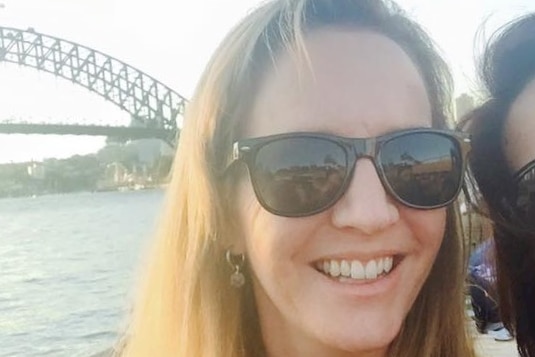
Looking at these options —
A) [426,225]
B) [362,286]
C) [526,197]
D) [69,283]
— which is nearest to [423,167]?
[426,225]

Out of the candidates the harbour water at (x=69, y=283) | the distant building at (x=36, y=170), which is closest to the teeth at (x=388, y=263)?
the harbour water at (x=69, y=283)

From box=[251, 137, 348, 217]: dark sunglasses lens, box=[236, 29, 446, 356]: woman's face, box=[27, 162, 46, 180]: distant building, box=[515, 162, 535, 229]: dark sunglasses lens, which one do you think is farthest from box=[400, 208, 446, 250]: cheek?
box=[27, 162, 46, 180]: distant building

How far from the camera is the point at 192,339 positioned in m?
1.29

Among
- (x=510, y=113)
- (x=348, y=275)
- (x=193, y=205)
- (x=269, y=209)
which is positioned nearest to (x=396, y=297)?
(x=348, y=275)

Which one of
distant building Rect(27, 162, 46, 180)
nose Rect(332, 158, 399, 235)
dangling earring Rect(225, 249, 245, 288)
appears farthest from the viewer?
distant building Rect(27, 162, 46, 180)

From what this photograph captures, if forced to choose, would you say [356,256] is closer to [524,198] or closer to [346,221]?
[346,221]

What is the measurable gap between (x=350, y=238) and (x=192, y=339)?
0.35 m

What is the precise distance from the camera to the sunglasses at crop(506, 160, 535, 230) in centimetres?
135

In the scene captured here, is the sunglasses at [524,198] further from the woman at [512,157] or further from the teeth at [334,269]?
the teeth at [334,269]

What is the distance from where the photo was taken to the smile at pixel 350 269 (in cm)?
111

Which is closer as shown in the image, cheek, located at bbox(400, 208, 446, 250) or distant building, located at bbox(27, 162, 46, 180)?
cheek, located at bbox(400, 208, 446, 250)

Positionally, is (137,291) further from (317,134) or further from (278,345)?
(317,134)

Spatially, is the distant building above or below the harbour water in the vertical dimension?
above

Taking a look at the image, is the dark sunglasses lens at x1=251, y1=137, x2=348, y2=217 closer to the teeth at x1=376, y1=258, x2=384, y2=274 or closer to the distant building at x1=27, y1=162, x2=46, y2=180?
the teeth at x1=376, y1=258, x2=384, y2=274
